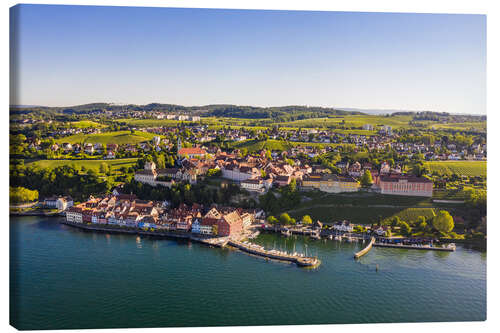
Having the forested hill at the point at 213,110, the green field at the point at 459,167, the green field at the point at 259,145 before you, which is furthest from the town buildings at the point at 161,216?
the green field at the point at 259,145

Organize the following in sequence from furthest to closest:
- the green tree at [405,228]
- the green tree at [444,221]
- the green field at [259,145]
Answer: the green field at [259,145] → the green tree at [405,228] → the green tree at [444,221]

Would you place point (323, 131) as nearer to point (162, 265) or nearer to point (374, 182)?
point (374, 182)

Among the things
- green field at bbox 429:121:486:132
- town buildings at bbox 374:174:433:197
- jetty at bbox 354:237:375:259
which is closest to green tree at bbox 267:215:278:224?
jetty at bbox 354:237:375:259

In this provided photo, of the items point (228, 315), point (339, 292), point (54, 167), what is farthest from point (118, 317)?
point (54, 167)

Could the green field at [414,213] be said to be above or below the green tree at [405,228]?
above

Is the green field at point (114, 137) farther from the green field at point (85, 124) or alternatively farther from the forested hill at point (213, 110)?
the forested hill at point (213, 110)

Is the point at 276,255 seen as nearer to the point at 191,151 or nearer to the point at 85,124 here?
the point at 191,151

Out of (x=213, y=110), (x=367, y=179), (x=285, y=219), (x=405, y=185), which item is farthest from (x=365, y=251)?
(x=213, y=110)
